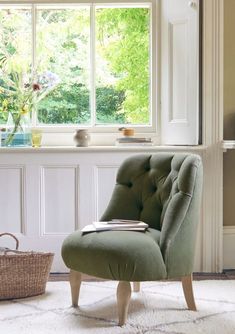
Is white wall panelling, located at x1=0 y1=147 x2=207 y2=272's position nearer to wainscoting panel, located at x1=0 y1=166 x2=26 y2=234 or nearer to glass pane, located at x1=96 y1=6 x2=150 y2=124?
wainscoting panel, located at x1=0 y1=166 x2=26 y2=234

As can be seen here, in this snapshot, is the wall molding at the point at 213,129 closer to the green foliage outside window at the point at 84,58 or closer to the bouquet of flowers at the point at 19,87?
the green foliage outside window at the point at 84,58

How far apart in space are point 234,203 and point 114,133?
1000mm

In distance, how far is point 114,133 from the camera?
4230 millimetres

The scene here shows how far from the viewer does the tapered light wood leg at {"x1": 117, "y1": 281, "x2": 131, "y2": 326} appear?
9.13ft

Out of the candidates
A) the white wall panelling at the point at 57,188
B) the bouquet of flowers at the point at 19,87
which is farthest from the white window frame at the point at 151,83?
the white wall panelling at the point at 57,188

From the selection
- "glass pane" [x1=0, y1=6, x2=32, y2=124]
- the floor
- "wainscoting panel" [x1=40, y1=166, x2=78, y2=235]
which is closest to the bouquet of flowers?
"glass pane" [x1=0, y1=6, x2=32, y2=124]

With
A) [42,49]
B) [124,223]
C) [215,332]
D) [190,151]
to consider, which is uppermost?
[42,49]

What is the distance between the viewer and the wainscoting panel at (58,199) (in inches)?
154

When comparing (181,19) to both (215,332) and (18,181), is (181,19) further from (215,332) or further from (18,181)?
(215,332)

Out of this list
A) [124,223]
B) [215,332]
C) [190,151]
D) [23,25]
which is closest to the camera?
[215,332]

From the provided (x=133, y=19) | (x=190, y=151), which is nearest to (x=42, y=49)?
(x=133, y=19)

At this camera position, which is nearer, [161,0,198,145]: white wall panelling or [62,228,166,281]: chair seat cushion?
[62,228,166,281]: chair seat cushion

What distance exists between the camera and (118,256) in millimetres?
2734

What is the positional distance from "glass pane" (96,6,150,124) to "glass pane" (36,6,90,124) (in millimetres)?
101
